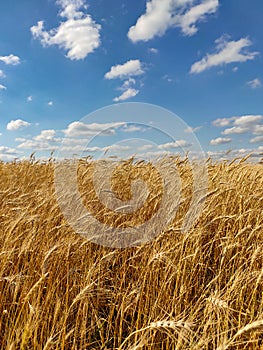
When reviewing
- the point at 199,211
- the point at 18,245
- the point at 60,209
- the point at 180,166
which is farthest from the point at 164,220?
the point at 180,166

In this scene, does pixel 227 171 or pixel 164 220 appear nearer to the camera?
pixel 164 220

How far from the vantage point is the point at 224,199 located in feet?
11.1

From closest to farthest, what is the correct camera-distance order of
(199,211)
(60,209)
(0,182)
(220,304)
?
(220,304) → (199,211) → (60,209) → (0,182)

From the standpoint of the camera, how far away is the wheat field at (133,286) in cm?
146

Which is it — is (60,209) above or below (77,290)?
above

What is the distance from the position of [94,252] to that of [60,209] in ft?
3.28

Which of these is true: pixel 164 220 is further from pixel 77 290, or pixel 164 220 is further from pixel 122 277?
pixel 77 290

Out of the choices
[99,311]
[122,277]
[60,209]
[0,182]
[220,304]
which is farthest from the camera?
[0,182]

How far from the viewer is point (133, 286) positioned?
1.87m

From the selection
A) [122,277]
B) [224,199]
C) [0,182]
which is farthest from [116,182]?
[122,277]

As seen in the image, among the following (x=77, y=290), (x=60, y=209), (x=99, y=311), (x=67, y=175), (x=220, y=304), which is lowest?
(x=99, y=311)

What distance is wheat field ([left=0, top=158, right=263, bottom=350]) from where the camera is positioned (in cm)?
146

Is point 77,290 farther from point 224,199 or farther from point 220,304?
point 224,199

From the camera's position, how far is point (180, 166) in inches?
209
